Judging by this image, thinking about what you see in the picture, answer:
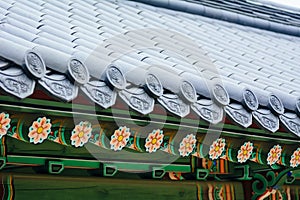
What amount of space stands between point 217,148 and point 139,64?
0.63 meters

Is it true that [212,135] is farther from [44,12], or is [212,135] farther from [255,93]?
[44,12]

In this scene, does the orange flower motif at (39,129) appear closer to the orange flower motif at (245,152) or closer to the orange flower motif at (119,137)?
the orange flower motif at (119,137)

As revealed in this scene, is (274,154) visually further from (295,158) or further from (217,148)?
(217,148)

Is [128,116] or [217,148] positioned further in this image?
[217,148]

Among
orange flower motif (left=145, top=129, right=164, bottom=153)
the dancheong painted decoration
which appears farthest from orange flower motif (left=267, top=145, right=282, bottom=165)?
orange flower motif (left=145, top=129, right=164, bottom=153)

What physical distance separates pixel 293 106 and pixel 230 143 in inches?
18.1

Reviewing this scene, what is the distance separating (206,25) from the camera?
623 centimetres

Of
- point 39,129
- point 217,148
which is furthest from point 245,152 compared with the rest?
point 39,129

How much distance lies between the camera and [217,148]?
3.25 metres

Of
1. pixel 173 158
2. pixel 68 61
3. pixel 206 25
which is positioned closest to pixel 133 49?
pixel 173 158

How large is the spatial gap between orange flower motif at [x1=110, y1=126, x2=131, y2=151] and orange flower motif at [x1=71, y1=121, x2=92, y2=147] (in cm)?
15

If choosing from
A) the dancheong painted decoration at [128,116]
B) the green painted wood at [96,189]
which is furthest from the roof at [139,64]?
the green painted wood at [96,189]

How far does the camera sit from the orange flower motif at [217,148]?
127 inches

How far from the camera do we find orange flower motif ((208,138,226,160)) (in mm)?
3228
